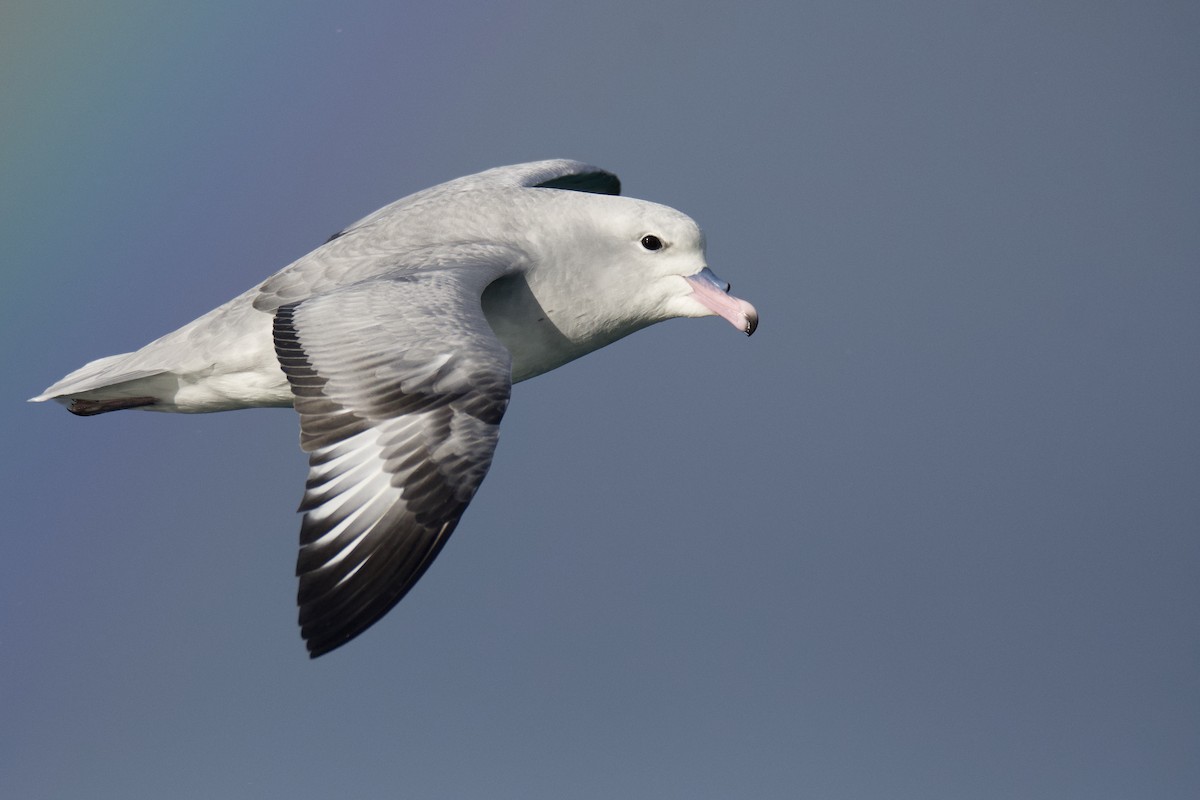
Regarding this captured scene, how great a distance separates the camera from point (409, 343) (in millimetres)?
6723

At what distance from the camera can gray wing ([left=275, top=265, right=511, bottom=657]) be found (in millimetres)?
6375

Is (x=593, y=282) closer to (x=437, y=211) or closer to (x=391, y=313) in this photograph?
(x=437, y=211)

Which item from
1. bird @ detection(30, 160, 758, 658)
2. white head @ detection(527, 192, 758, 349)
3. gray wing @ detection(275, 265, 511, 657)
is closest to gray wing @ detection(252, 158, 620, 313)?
bird @ detection(30, 160, 758, 658)

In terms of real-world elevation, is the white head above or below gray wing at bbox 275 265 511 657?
above

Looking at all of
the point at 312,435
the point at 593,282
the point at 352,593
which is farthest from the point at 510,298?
the point at 352,593

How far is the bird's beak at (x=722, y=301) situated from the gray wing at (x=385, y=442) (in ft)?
4.84

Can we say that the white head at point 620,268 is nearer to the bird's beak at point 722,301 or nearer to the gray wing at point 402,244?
the bird's beak at point 722,301

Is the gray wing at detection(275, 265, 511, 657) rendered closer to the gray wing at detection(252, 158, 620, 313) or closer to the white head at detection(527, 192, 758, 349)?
the gray wing at detection(252, 158, 620, 313)

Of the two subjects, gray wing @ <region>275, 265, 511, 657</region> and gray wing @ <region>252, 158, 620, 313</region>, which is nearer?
gray wing @ <region>275, 265, 511, 657</region>

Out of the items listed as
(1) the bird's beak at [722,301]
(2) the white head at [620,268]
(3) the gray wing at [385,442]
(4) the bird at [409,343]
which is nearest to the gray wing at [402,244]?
(4) the bird at [409,343]

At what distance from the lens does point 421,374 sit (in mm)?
6645

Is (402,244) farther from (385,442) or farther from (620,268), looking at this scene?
(385,442)

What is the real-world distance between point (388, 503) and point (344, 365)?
0.66 metres

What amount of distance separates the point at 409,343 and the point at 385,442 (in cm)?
43
